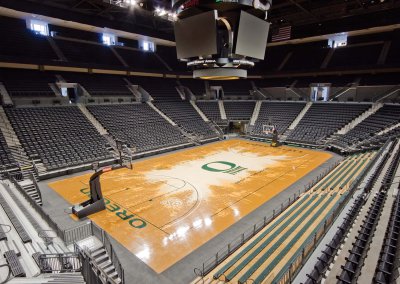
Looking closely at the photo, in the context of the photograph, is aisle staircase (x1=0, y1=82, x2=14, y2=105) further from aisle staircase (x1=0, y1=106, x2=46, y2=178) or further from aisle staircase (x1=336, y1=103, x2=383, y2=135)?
aisle staircase (x1=336, y1=103, x2=383, y2=135)

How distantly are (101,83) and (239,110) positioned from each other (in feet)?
58.5

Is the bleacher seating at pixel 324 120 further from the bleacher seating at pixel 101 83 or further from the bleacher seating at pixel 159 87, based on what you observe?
the bleacher seating at pixel 101 83

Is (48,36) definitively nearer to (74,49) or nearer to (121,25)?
(74,49)

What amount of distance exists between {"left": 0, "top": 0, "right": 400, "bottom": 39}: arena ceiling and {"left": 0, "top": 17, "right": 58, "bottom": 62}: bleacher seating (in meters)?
3.14

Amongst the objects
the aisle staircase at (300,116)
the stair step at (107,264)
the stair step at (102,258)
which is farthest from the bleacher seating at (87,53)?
the aisle staircase at (300,116)

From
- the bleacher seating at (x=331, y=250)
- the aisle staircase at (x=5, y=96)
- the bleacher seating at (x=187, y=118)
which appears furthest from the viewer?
the bleacher seating at (x=187, y=118)

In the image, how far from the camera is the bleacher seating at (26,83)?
20906 mm

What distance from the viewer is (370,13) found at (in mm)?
23625

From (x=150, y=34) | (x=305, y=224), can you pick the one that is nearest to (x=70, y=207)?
(x=305, y=224)

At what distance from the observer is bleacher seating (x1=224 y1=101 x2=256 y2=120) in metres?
32.6

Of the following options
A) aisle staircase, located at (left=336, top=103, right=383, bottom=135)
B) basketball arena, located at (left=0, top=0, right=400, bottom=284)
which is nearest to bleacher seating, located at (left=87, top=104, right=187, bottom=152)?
basketball arena, located at (left=0, top=0, right=400, bottom=284)

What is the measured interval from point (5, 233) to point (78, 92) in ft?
67.3

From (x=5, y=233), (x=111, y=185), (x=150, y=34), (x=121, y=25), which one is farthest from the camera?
(x=150, y=34)

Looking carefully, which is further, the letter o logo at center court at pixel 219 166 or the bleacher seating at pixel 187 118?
the bleacher seating at pixel 187 118
